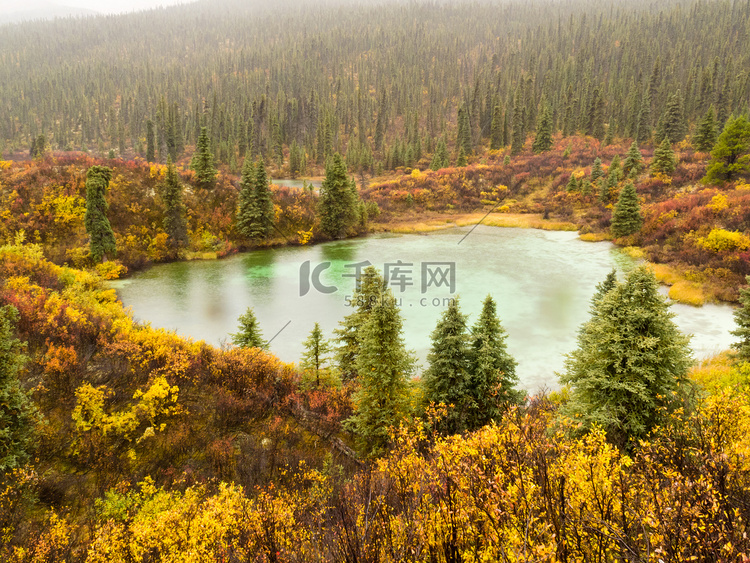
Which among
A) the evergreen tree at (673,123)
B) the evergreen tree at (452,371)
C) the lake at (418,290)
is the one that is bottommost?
the lake at (418,290)

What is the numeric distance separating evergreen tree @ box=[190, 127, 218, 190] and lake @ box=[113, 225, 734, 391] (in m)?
11.2

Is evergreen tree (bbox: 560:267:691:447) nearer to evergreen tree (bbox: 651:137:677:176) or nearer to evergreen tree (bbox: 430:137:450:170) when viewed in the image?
evergreen tree (bbox: 651:137:677:176)

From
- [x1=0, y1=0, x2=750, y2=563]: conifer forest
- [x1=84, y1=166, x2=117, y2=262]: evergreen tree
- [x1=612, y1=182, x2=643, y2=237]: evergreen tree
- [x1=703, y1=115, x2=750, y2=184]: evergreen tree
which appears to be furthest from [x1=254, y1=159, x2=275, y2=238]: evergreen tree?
[x1=703, y1=115, x2=750, y2=184]: evergreen tree

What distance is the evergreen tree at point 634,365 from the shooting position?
10.8 metres

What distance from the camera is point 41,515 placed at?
9.57 meters

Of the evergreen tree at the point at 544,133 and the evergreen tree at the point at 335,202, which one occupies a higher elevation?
the evergreen tree at the point at 544,133

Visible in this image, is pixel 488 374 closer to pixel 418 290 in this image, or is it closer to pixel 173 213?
pixel 418 290

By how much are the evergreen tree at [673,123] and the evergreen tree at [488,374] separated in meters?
84.1

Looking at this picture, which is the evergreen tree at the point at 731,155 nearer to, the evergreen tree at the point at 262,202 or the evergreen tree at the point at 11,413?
the evergreen tree at the point at 262,202

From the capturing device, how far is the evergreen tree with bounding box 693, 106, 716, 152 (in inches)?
2397

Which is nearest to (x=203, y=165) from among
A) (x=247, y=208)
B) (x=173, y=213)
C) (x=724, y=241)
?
(x=247, y=208)

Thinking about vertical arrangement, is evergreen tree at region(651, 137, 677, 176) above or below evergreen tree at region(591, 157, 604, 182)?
above

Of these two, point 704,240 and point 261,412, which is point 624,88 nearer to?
point 704,240

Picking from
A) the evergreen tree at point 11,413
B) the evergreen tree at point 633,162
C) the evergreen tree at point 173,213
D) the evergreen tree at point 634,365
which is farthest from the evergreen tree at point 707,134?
the evergreen tree at point 11,413
